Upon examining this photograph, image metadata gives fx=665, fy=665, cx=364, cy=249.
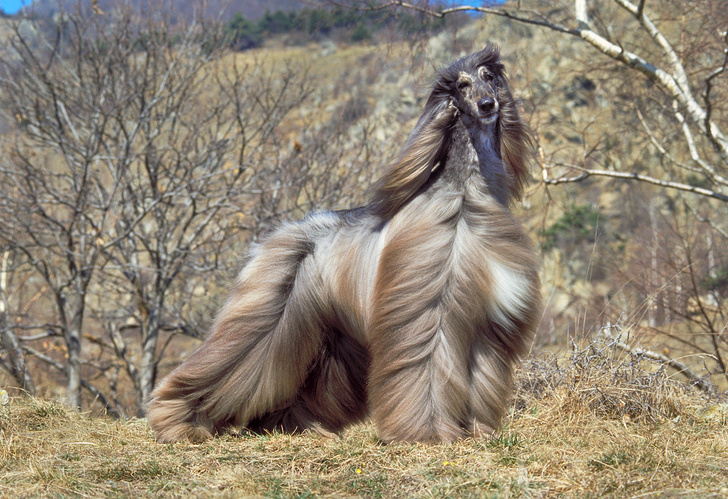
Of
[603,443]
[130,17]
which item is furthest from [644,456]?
[130,17]

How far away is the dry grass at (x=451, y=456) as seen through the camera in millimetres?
2814

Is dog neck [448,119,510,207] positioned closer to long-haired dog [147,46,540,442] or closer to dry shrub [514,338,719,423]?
long-haired dog [147,46,540,442]

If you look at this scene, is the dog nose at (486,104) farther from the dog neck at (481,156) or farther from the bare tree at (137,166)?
the bare tree at (137,166)

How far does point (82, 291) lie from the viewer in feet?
31.7

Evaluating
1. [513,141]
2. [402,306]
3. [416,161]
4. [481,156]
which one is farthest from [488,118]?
[402,306]

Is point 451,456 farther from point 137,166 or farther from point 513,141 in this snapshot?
point 137,166

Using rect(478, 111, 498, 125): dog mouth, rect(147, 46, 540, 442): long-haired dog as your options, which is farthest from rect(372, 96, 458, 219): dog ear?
rect(478, 111, 498, 125): dog mouth

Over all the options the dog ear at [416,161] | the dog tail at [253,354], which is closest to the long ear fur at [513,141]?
the dog ear at [416,161]

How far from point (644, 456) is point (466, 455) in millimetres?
805

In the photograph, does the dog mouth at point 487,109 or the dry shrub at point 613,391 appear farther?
the dry shrub at point 613,391

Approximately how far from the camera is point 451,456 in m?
3.22

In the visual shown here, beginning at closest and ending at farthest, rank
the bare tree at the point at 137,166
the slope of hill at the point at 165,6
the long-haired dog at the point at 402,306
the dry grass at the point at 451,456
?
the dry grass at the point at 451,456
the long-haired dog at the point at 402,306
the bare tree at the point at 137,166
the slope of hill at the point at 165,6

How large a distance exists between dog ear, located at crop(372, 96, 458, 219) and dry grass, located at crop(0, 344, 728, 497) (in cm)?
137

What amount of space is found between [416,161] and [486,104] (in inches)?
20.1
